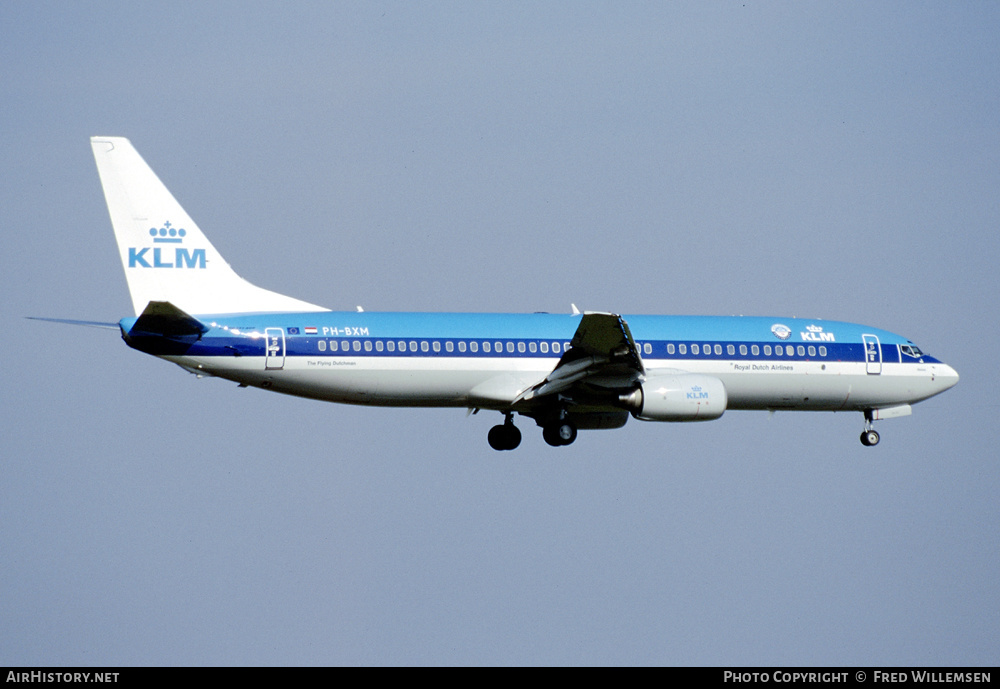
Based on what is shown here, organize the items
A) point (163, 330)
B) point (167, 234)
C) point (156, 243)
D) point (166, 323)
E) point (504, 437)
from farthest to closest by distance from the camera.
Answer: point (504, 437)
point (167, 234)
point (156, 243)
point (163, 330)
point (166, 323)

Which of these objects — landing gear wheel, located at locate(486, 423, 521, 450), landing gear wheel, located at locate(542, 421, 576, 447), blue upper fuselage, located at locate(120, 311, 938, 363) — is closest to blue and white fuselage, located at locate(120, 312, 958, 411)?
blue upper fuselage, located at locate(120, 311, 938, 363)

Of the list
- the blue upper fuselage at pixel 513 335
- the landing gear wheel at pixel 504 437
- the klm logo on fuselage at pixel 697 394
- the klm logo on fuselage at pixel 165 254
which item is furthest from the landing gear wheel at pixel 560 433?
the klm logo on fuselage at pixel 165 254

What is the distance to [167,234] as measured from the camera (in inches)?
1266

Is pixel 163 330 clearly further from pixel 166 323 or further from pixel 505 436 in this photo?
pixel 505 436

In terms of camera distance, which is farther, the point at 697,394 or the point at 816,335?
the point at 816,335

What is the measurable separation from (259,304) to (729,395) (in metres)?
12.8

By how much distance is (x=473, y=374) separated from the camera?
111 ft

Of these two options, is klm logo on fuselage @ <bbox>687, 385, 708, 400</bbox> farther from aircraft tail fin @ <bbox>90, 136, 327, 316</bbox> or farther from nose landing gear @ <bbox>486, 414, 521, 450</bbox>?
aircraft tail fin @ <bbox>90, 136, 327, 316</bbox>

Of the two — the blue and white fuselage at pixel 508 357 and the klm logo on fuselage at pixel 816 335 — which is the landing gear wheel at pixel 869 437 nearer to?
the blue and white fuselage at pixel 508 357

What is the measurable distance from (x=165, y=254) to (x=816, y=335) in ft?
58.4

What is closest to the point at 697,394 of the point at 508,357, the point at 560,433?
the point at 560,433
